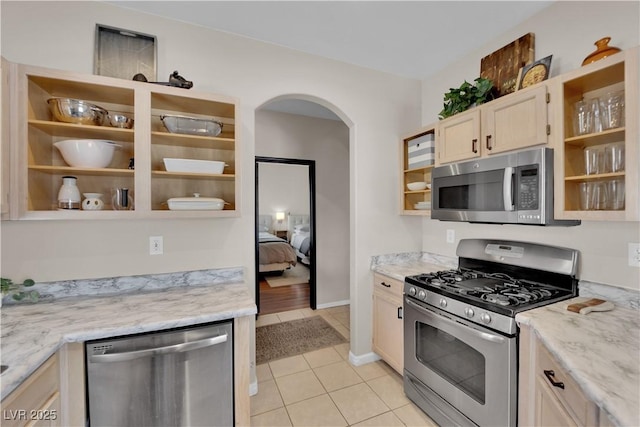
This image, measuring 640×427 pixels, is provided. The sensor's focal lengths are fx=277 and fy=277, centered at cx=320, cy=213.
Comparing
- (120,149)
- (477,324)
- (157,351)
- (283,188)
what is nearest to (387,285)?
(477,324)

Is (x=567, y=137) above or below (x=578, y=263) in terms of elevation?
above

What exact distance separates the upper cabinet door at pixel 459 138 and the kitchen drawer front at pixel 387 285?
1067 mm

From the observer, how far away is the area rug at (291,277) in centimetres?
471

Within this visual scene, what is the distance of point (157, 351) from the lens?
1366 mm

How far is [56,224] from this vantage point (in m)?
1.71

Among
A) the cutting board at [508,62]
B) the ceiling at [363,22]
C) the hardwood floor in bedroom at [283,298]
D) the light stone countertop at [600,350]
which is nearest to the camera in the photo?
the light stone countertop at [600,350]

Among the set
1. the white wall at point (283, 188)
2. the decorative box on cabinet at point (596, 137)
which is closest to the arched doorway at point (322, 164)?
the white wall at point (283, 188)

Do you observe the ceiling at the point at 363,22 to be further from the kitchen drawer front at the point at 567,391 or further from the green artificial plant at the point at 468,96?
the kitchen drawer front at the point at 567,391

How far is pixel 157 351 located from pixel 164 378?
0.53ft

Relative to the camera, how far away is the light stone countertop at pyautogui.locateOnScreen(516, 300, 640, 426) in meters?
0.77

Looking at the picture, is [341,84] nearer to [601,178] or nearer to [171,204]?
[171,204]

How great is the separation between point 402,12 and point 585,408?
2318 mm

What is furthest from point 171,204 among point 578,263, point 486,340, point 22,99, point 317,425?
point 578,263

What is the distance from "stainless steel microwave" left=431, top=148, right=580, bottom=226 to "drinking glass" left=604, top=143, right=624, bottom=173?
23 centimetres
